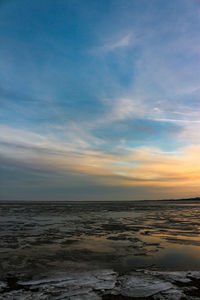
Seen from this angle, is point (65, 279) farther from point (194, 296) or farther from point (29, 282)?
point (194, 296)

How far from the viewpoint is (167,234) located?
12.6 meters

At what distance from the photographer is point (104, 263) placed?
7.46 meters

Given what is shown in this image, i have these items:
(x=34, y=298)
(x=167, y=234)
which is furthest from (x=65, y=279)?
(x=167, y=234)

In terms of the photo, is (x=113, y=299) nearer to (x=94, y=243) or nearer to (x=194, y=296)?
(x=194, y=296)

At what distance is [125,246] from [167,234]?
3.94 m

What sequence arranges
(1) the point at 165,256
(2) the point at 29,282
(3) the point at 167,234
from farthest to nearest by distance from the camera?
(3) the point at 167,234
(1) the point at 165,256
(2) the point at 29,282

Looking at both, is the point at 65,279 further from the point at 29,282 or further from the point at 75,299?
the point at 75,299

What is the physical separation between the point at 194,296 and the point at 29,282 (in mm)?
3904

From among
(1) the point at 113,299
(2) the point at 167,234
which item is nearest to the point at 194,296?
(1) the point at 113,299

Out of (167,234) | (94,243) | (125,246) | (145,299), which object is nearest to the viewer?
(145,299)

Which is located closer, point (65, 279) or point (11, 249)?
point (65, 279)

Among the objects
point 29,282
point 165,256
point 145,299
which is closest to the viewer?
point 145,299

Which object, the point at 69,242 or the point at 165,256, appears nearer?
the point at 165,256

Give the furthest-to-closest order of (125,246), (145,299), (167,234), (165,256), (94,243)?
(167,234), (94,243), (125,246), (165,256), (145,299)
